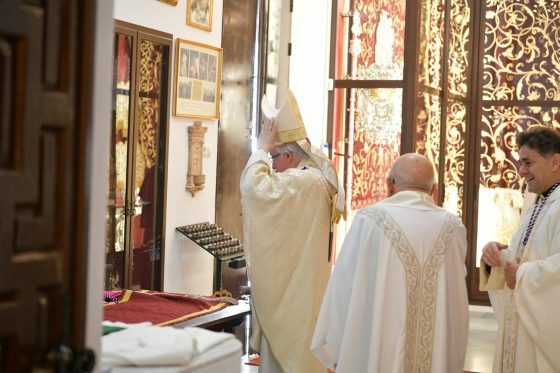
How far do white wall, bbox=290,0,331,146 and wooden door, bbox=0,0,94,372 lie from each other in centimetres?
654

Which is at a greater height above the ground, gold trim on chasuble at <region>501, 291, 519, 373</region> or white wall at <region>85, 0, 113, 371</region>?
white wall at <region>85, 0, 113, 371</region>

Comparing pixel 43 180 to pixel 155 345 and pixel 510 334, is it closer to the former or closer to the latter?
pixel 155 345

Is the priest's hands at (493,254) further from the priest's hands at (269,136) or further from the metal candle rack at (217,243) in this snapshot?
the metal candle rack at (217,243)

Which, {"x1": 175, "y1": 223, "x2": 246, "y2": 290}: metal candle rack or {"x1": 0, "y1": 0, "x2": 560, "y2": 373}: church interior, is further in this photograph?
{"x1": 175, "y1": 223, "x2": 246, "y2": 290}: metal candle rack

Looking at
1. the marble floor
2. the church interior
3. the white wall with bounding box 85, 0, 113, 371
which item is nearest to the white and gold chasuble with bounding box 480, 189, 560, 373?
the church interior

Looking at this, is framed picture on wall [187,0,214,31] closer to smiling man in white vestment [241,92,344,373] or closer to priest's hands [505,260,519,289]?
smiling man in white vestment [241,92,344,373]

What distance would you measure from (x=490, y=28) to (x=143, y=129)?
4.12 metres

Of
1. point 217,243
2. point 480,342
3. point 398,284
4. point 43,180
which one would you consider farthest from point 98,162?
point 480,342

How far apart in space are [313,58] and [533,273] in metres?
4.73

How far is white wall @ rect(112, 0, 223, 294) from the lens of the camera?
21.2 feet

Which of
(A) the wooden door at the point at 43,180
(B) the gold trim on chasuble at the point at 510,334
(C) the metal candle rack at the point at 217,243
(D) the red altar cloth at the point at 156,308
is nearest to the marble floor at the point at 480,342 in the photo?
(C) the metal candle rack at the point at 217,243

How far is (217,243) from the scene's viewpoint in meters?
6.70

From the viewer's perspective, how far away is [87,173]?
1978 mm

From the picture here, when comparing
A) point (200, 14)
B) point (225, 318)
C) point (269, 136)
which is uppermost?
point (200, 14)
